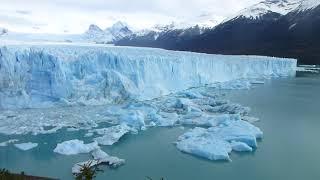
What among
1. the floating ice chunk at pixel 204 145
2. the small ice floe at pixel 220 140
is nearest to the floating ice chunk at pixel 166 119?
the small ice floe at pixel 220 140

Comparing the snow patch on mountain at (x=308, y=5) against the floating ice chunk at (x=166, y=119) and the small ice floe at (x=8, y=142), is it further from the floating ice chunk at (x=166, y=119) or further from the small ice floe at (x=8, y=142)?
the small ice floe at (x=8, y=142)

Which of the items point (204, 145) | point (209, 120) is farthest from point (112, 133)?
point (209, 120)

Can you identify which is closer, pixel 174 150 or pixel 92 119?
pixel 174 150

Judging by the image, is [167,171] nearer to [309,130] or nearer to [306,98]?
[309,130]

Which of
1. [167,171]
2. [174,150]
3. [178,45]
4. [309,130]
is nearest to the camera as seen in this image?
[167,171]

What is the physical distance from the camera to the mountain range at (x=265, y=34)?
145 ft

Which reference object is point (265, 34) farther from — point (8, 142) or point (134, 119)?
point (8, 142)

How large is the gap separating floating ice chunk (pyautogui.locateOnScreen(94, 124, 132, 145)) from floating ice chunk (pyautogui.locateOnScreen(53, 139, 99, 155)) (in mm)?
478

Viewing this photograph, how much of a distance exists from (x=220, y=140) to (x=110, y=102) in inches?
216

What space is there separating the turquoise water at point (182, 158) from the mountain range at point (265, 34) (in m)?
31.4

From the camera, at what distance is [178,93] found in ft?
53.4

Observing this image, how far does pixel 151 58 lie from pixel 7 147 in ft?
24.6

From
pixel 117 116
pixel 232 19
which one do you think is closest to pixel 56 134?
pixel 117 116

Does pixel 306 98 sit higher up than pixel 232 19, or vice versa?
pixel 232 19
